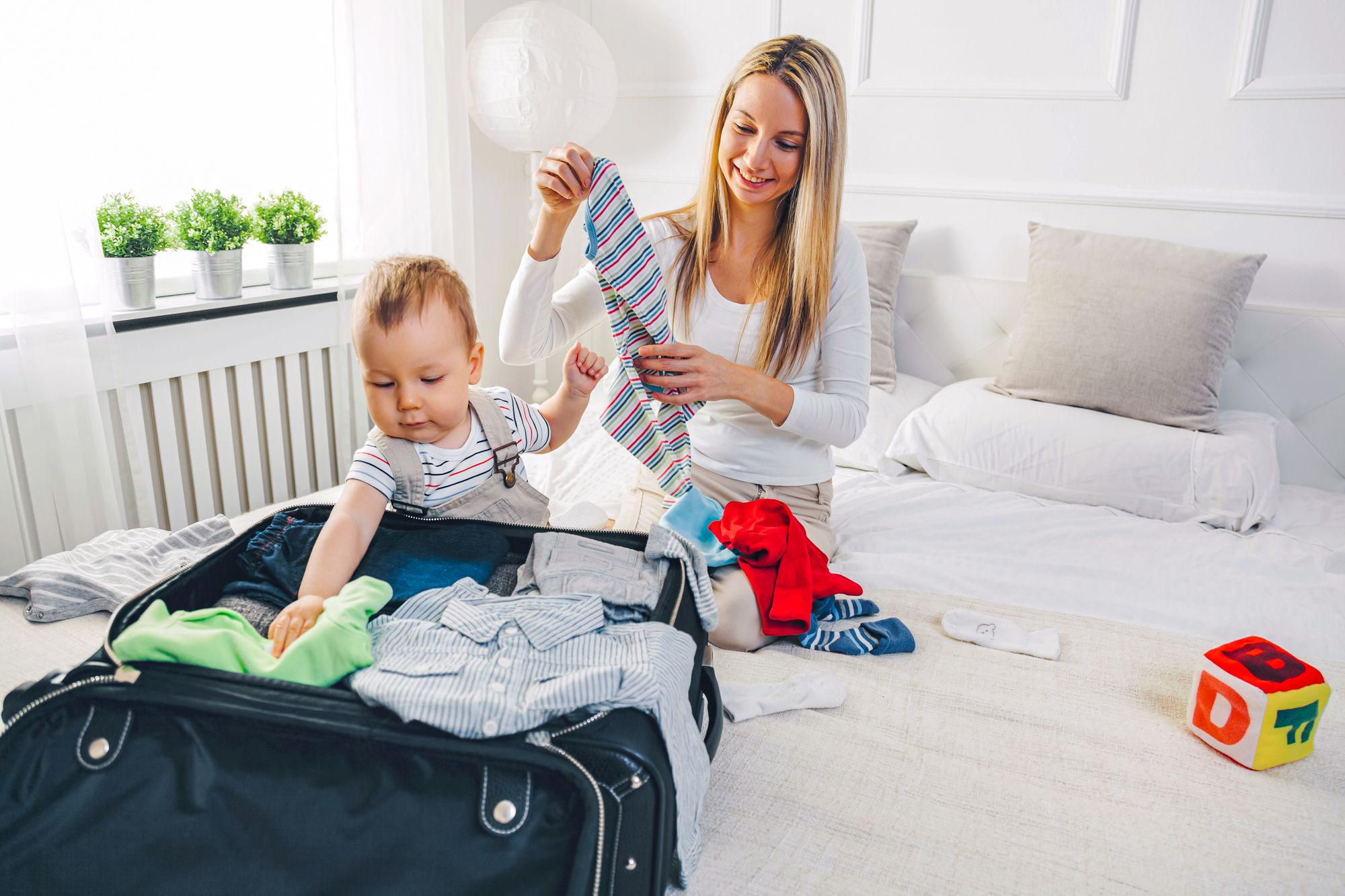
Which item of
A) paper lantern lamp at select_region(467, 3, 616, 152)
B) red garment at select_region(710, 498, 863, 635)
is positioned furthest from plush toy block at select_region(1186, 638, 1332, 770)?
paper lantern lamp at select_region(467, 3, 616, 152)

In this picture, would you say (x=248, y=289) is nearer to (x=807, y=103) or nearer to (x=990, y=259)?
(x=807, y=103)

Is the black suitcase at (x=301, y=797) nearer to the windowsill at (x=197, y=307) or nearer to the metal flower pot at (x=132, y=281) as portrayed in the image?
the windowsill at (x=197, y=307)

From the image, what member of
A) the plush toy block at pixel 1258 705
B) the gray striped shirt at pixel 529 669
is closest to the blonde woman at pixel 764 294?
the gray striped shirt at pixel 529 669

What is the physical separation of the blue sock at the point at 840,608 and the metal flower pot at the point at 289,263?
1.53m

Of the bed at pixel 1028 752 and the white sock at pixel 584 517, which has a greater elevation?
the white sock at pixel 584 517

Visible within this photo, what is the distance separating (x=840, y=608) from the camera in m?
1.38

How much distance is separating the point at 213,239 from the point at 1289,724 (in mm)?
2118

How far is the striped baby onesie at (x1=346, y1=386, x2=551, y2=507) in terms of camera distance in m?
1.15

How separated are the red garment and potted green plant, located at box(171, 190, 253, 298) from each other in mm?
1322

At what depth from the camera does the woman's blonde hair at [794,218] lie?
1477mm

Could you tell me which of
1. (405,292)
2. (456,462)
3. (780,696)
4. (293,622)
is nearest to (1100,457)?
(780,696)

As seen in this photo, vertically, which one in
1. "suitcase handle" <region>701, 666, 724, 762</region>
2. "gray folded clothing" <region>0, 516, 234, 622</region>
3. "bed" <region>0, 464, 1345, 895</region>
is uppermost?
"gray folded clothing" <region>0, 516, 234, 622</region>

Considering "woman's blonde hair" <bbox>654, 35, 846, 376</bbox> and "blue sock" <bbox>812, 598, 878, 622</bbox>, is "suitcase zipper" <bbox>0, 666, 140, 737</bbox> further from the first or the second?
"woman's blonde hair" <bbox>654, 35, 846, 376</bbox>

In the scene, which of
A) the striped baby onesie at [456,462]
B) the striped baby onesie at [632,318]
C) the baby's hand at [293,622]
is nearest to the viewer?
the baby's hand at [293,622]
